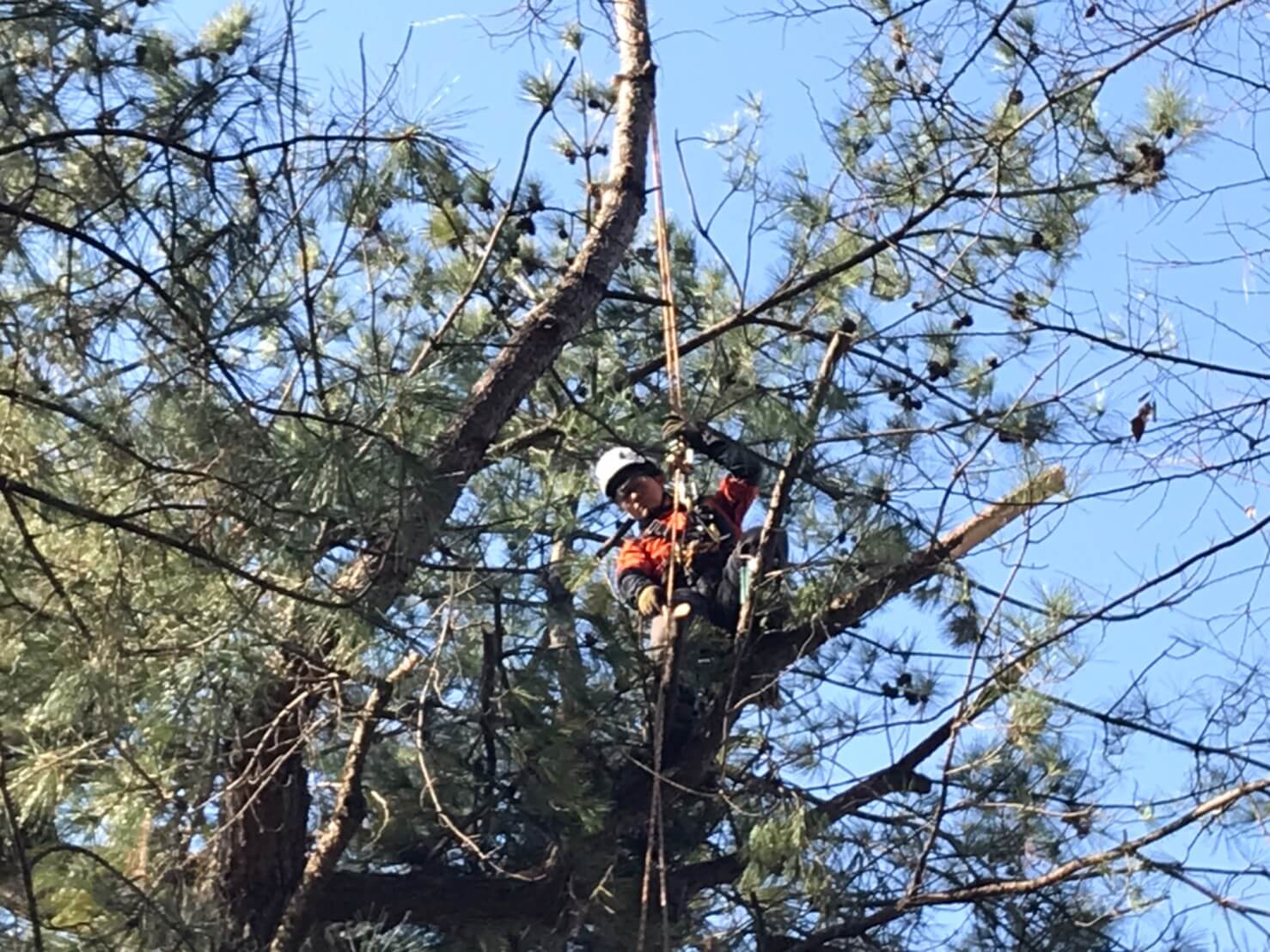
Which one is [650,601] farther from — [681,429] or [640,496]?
[681,429]

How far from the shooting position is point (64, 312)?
2.61 metres

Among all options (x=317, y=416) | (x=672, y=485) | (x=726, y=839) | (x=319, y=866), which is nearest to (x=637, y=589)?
(x=672, y=485)

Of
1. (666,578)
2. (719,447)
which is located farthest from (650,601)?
(719,447)

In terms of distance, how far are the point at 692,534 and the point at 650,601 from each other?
0.17 m

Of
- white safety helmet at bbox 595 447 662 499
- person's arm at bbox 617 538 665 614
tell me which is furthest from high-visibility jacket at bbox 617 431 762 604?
white safety helmet at bbox 595 447 662 499

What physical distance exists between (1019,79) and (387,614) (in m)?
1.45

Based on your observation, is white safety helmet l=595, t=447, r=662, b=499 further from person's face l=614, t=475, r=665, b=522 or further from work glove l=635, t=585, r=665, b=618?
work glove l=635, t=585, r=665, b=618

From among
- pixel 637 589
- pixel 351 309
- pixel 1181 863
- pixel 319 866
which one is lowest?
pixel 319 866

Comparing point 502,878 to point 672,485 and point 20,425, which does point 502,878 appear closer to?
point 672,485

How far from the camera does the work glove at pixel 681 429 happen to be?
10.4 ft

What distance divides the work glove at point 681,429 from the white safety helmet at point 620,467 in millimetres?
87

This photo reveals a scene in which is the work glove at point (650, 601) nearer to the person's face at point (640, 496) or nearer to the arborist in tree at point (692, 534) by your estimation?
the arborist in tree at point (692, 534)

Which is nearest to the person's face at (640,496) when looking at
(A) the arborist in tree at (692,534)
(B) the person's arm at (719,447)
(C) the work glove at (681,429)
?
(A) the arborist in tree at (692,534)

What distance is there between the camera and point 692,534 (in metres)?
3.48
